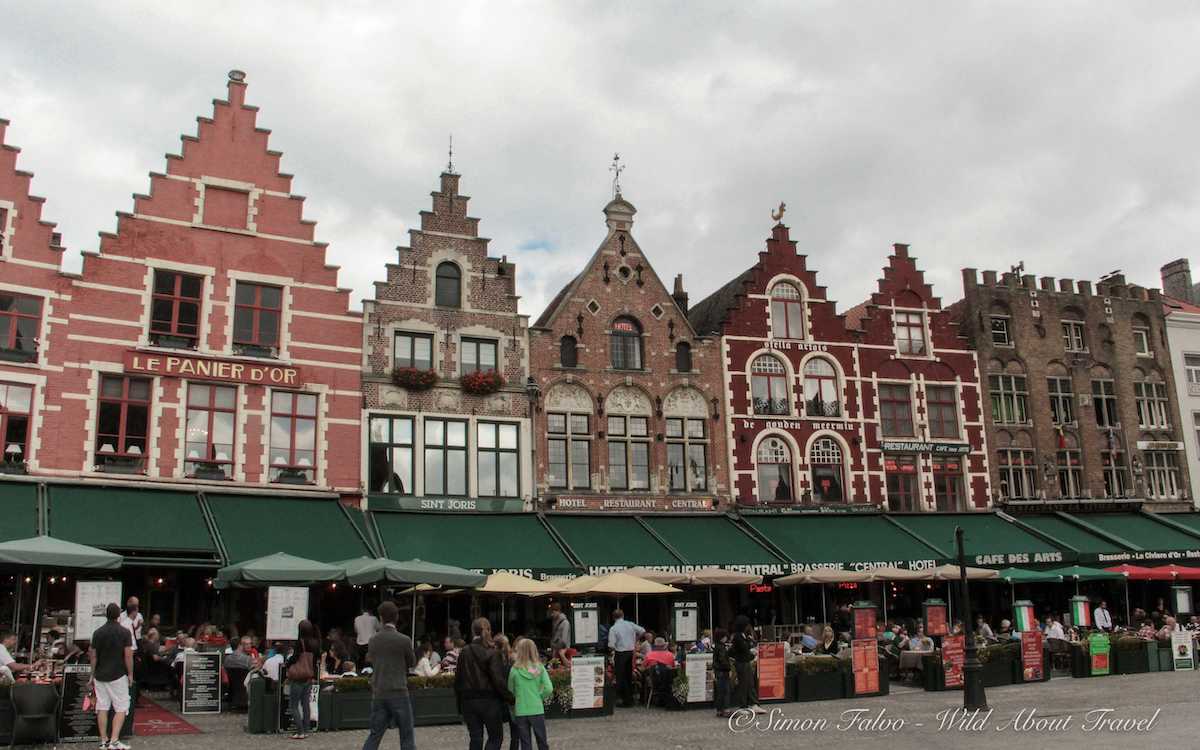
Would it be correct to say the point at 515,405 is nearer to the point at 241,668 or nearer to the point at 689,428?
the point at 689,428

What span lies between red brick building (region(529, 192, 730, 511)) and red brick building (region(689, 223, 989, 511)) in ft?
3.20

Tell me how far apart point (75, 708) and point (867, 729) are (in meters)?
10.5

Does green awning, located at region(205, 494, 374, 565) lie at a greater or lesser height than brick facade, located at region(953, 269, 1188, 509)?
lesser

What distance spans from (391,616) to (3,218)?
17535 mm

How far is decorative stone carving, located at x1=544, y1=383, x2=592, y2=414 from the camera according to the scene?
1121 inches

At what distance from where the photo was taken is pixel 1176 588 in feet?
86.5

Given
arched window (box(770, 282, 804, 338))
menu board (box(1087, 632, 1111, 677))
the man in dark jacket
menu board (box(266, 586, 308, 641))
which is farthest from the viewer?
arched window (box(770, 282, 804, 338))

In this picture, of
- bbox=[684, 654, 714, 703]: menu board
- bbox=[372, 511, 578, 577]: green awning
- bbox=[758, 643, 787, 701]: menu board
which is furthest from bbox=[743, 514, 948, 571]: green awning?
bbox=[684, 654, 714, 703]: menu board

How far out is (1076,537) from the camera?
31.2m

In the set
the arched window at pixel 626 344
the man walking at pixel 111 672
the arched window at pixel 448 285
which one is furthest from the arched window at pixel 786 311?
the man walking at pixel 111 672

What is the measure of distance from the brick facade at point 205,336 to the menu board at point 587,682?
10394mm

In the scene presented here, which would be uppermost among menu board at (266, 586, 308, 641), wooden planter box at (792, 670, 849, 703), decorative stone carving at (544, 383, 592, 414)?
decorative stone carving at (544, 383, 592, 414)

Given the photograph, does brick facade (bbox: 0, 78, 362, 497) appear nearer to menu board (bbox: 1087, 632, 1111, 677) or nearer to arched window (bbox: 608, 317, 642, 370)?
arched window (bbox: 608, 317, 642, 370)

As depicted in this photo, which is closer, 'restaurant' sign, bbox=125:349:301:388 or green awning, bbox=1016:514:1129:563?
'restaurant' sign, bbox=125:349:301:388
